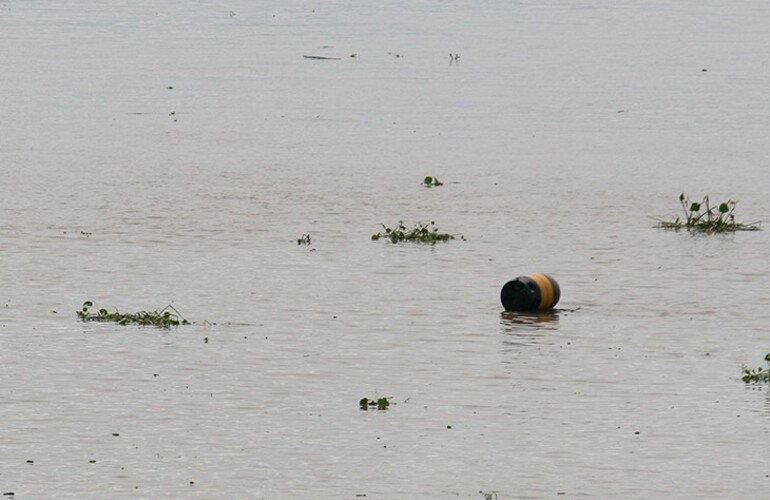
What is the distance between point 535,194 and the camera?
28.4 m

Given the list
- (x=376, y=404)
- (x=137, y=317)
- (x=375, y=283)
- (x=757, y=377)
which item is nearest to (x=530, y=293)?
(x=375, y=283)

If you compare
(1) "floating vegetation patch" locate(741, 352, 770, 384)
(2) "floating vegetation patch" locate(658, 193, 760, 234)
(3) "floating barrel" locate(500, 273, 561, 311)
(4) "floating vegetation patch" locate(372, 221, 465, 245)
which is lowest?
(1) "floating vegetation patch" locate(741, 352, 770, 384)

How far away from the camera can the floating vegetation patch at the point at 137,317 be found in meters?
18.4

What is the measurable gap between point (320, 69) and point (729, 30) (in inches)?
788

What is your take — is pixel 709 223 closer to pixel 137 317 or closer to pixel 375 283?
pixel 375 283

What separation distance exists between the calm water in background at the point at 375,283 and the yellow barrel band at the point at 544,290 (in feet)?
0.83

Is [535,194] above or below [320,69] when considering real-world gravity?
below

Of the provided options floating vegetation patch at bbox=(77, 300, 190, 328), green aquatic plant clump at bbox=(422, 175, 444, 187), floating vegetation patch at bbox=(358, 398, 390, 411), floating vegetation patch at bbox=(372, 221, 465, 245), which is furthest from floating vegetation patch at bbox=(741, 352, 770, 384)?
green aquatic plant clump at bbox=(422, 175, 444, 187)

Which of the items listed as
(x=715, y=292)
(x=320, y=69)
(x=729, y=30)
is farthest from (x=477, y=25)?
(x=715, y=292)

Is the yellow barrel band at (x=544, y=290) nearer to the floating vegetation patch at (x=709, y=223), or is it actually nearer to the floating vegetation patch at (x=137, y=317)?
the floating vegetation patch at (x=137, y=317)

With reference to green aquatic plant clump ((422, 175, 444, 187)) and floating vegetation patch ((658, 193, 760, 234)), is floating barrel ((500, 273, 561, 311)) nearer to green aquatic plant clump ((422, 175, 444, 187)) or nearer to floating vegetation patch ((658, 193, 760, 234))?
floating vegetation patch ((658, 193, 760, 234))

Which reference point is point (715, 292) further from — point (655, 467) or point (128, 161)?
point (128, 161)

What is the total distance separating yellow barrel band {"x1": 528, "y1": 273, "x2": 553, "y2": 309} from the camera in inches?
752

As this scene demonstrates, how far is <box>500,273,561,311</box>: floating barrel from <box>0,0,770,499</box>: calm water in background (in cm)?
21
